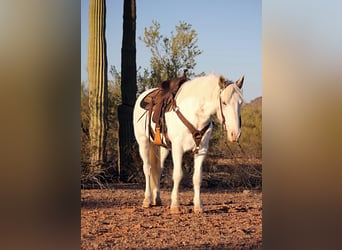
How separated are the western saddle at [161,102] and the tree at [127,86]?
0.37 ft

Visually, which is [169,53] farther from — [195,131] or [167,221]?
[167,221]

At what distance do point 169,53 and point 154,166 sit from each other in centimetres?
79

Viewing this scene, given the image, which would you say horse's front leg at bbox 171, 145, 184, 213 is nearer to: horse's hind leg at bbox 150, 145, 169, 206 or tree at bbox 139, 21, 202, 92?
horse's hind leg at bbox 150, 145, 169, 206

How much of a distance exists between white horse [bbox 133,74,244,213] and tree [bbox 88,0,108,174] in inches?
9.4

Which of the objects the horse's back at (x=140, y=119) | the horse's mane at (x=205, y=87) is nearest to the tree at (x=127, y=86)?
the horse's back at (x=140, y=119)

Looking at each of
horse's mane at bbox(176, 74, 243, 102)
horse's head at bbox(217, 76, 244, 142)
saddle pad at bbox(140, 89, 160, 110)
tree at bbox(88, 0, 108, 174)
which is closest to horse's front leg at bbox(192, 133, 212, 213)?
horse's head at bbox(217, 76, 244, 142)

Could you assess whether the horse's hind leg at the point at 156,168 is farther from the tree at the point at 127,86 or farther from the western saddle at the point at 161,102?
the tree at the point at 127,86

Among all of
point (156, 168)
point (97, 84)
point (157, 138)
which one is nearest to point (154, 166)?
point (156, 168)

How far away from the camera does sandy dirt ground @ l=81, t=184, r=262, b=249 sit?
3174 mm

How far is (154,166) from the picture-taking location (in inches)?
137

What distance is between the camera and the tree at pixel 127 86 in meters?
3.33
